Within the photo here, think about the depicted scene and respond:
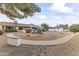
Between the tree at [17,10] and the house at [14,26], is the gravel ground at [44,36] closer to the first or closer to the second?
the house at [14,26]

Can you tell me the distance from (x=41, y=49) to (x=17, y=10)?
44cm

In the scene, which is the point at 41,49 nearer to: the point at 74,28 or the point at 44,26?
the point at 44,26

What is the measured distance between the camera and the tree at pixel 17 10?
4.58 ft

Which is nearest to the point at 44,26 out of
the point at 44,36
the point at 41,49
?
the point at 44,36

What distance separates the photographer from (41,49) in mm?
1386

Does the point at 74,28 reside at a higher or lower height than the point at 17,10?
lower

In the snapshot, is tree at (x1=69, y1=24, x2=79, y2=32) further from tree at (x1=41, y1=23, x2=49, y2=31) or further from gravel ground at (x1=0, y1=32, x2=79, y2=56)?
tree at (x1=41, y1=23, x2=49, y2=31)

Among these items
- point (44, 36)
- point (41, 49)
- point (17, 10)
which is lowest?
point (41, 49)

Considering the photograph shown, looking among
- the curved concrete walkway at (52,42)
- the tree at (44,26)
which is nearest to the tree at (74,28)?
the curved concrete walkway at (52,42)

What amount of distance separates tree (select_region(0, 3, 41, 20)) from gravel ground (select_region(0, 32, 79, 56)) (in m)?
0.23

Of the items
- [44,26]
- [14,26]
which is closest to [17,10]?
[14,26]

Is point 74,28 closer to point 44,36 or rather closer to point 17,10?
point 44,36

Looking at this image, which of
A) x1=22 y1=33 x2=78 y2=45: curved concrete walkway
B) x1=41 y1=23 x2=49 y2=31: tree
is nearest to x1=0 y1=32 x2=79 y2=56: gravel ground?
x1=22 y1=33 x2=78 y2=45: curved concrete walkway

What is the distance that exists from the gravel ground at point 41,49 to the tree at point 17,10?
9.0 inches
